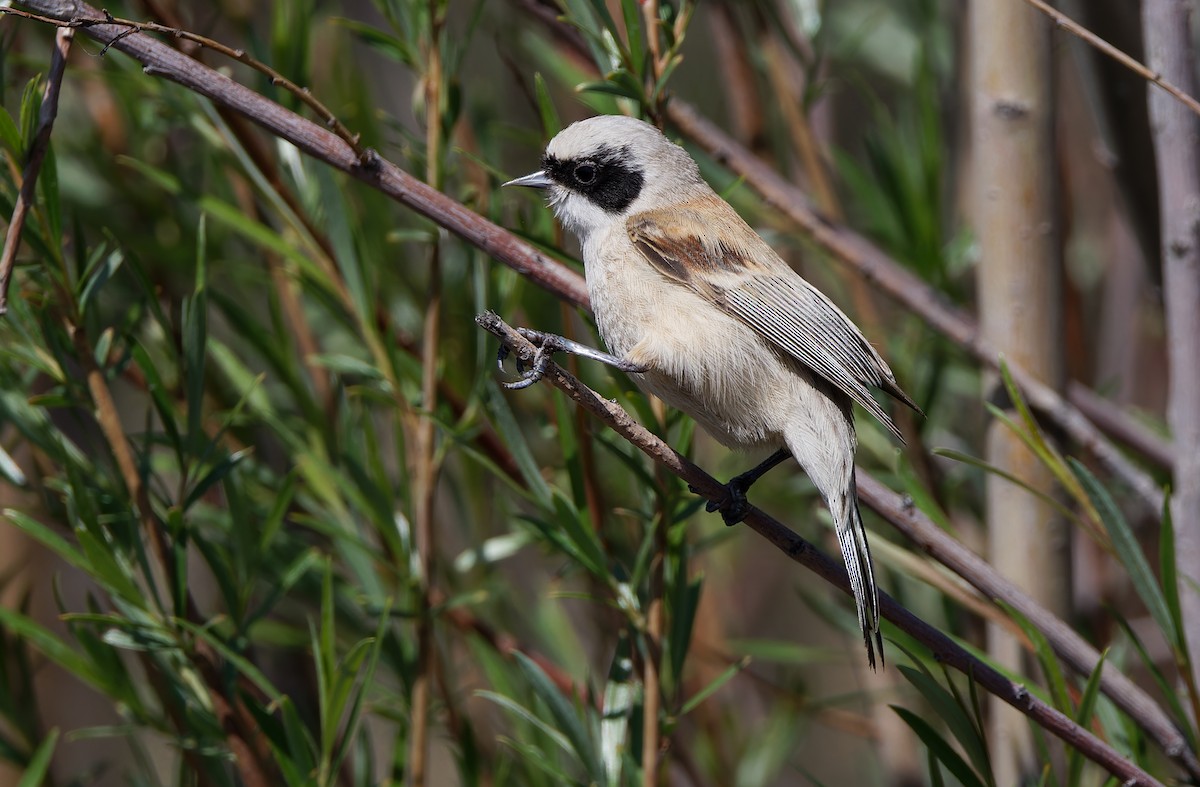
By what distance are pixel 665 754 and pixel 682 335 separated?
687 mm

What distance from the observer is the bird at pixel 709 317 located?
1.84 meters

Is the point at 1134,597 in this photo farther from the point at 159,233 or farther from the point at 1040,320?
the point at 159,233

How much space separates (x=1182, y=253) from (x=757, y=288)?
68cm

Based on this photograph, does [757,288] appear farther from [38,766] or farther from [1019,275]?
[38,766]

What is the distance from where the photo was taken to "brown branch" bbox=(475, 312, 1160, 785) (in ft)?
4.73

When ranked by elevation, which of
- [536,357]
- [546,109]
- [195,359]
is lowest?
[195,359]

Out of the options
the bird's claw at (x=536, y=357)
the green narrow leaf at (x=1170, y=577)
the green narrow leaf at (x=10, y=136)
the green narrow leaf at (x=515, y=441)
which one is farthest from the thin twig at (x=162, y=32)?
the green narrow leaf at (x=1170, y=577)

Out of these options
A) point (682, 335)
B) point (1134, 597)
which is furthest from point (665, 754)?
point (1134, 597)

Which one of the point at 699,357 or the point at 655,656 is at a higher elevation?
the point at 699,357

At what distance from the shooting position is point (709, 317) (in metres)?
1.96

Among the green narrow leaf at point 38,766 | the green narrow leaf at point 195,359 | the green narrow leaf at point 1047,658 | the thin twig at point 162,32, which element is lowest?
the green narrow leaf at point 38,766

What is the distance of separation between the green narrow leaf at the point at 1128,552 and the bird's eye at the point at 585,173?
99 centimetres

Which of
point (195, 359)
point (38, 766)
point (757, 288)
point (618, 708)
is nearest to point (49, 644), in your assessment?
point (38, 766)

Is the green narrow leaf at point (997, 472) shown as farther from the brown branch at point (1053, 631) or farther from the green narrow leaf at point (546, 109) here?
the green narrow leaf at point (546, 109)
